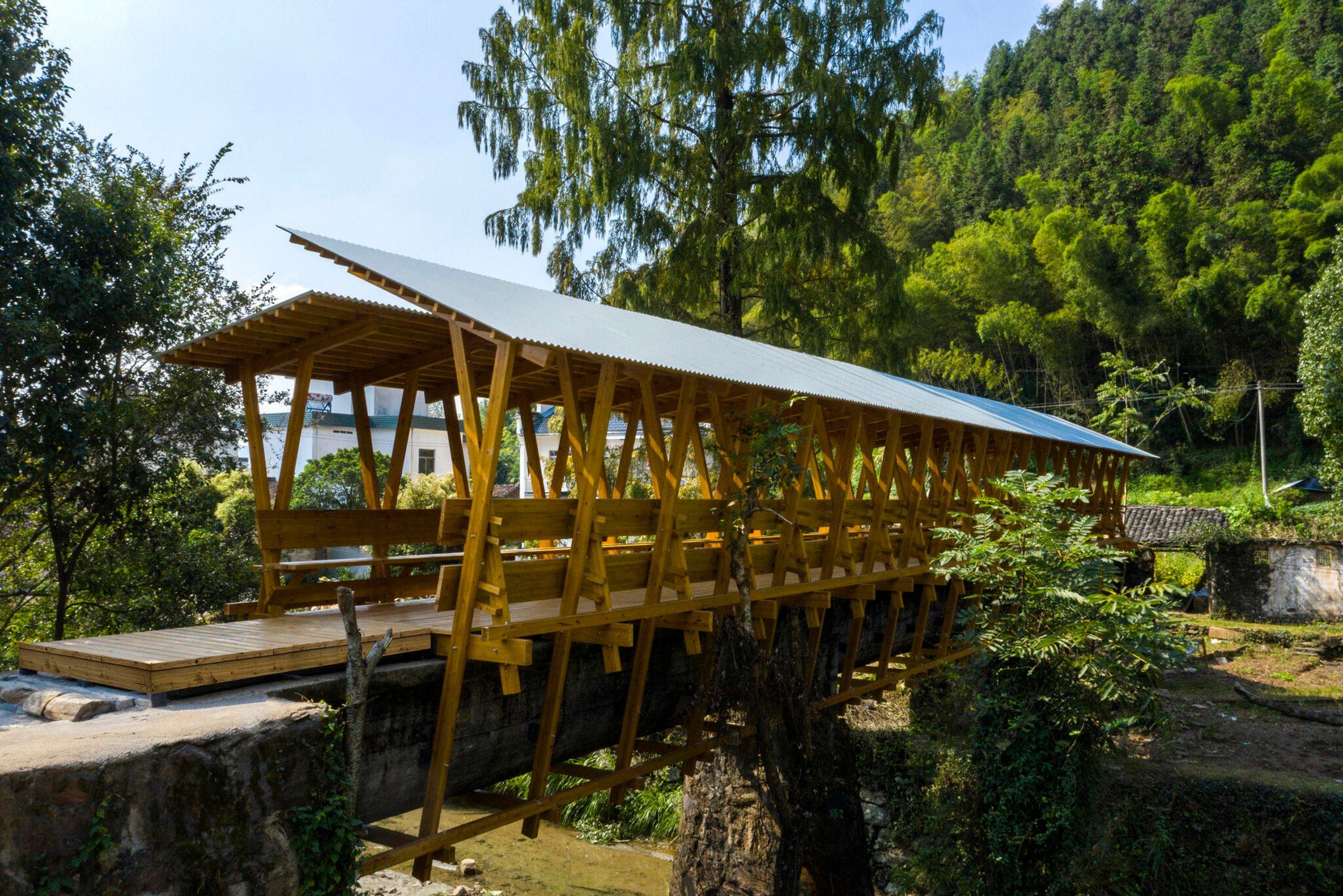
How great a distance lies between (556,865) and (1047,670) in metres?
8.40

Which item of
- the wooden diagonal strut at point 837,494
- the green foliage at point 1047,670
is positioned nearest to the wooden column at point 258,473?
the wooden diagonal strut at point 837,494

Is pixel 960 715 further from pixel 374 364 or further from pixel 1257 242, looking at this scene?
pixel 1257 242

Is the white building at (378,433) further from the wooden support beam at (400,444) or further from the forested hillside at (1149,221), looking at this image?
the wooden support beam at (400,444)

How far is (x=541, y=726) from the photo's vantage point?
6023mm

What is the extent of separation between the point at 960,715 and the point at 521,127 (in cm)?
1223

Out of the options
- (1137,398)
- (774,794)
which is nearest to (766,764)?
(774,794)

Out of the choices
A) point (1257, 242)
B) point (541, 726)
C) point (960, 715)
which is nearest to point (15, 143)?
point (541, 726)

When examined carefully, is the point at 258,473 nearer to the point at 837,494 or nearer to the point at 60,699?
the point at 60,699

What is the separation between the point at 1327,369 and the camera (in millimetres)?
20062

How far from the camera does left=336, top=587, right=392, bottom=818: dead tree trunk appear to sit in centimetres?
444

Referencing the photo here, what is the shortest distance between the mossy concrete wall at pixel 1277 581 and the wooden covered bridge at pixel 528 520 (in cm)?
1392

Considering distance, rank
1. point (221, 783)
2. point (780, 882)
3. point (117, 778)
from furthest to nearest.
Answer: point (780, 882) < point (221, 783) < point (117, 778)

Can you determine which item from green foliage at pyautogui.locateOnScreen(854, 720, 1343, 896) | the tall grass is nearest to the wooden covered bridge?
green foliage at pyautogui.locateOnScreen(854, 720, 1343, 896)

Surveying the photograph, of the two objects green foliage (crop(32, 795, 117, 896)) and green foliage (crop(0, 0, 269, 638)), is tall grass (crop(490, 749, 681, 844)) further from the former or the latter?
green foliage (crop(32, 795, 117, 896))
